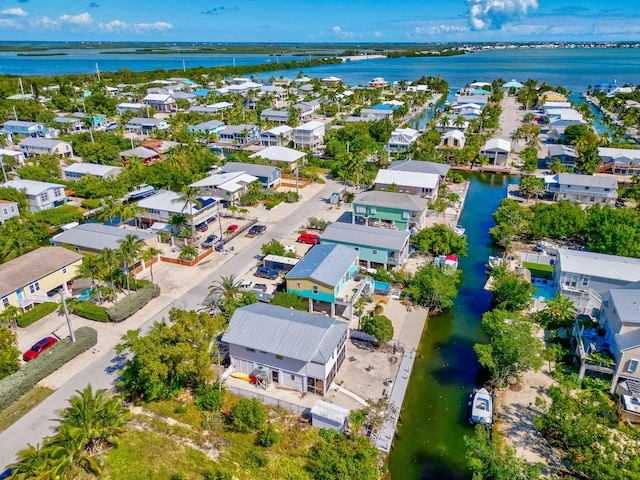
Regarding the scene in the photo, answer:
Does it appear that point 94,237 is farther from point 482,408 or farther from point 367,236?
point 482,408

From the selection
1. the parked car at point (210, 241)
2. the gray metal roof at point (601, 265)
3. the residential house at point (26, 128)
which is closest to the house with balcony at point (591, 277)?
the gray metal roof at point (601, 265)

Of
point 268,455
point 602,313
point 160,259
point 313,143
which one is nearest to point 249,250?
point 160,259

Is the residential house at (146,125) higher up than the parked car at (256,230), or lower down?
higher up

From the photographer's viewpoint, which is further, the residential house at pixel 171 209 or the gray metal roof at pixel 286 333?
the residential house at pixel 171 209

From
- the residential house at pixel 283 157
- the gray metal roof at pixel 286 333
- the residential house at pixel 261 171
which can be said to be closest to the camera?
the gray metal roof at pixel 286 333

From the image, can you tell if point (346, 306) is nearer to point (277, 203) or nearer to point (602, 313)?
point (602, 313)

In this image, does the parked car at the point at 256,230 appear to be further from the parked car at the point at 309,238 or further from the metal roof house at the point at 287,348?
the metal roof house at the point at 287,348

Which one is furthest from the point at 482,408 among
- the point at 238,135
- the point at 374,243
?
the point at 238,135
